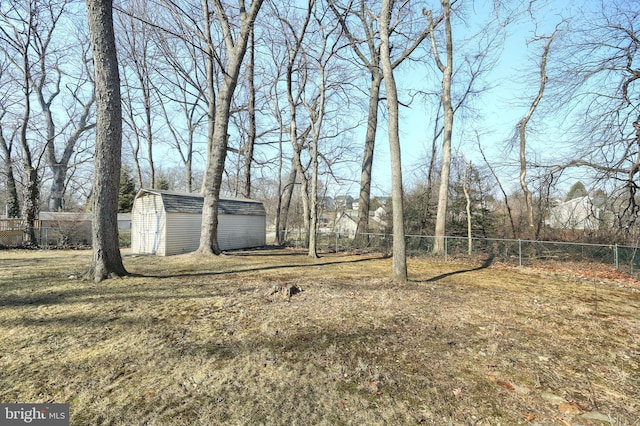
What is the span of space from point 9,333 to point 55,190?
2056 cm

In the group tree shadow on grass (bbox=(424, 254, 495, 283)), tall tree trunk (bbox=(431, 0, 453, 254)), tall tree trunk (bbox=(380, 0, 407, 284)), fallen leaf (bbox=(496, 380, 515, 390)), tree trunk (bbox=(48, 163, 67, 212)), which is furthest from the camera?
tree trunk (bbox=(48, 163, 67, 212))

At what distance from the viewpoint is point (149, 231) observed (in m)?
13.6

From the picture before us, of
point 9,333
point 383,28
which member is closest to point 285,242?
point 383,28

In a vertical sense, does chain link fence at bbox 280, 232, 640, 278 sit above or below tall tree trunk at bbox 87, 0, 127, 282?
below

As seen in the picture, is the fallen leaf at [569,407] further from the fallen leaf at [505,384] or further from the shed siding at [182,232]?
the shed siding at [182,232]

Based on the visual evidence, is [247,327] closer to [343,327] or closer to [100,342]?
[343,327]

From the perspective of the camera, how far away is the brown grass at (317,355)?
2.30m

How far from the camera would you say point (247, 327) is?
3.95 m

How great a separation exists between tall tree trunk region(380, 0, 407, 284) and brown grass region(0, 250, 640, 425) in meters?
1.08

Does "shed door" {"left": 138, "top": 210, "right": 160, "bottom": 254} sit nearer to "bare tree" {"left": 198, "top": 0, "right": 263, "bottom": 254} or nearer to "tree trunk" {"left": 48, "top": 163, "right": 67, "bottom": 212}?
"bare tree" {"left": 198, "top": 0, "right": 263, "bottom": 254}

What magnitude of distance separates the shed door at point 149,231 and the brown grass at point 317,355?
7.10m

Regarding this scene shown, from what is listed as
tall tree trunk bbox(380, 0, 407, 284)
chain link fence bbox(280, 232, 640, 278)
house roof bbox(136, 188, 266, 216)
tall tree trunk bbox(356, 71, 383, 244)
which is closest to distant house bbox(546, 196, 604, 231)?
chain link fence bbox(280, 232, 640, 278)

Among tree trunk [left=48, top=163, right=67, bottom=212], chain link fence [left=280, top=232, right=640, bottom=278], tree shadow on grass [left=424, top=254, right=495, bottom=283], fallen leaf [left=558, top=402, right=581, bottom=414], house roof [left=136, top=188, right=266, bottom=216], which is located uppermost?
tree trunk [left=48, top=163, right=67, bottom=212]

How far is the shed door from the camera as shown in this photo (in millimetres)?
13234
